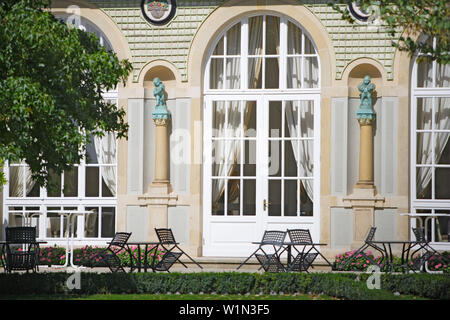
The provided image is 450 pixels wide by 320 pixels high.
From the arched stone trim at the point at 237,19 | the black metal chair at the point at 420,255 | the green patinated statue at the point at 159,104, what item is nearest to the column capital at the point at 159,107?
the green patinated statue at the point at 159,104

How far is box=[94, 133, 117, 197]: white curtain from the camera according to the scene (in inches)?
611

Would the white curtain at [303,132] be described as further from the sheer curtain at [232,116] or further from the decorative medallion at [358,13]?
the decorative medallion at [358,13]

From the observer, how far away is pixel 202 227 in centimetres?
1516

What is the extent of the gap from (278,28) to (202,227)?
3.76 m

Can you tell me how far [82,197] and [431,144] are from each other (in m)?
6.21

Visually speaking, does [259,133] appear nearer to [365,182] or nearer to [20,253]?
[365,182]

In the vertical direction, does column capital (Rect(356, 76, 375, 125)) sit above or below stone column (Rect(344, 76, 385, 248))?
above

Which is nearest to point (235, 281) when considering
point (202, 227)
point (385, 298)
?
point (385, 298)

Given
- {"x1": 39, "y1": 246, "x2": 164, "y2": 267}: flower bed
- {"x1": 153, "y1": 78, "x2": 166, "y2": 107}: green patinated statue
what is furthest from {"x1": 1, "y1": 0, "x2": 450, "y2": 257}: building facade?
{"x1": 39, "y1": 246, "x2": 164, "y2": 267}: flower bed

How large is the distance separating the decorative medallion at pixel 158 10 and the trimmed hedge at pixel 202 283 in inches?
222

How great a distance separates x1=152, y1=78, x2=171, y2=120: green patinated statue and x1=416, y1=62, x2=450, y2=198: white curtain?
4396 mm

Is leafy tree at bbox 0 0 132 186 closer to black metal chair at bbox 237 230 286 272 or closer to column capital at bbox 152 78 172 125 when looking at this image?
black metal chair at bbox 237 230 286 272

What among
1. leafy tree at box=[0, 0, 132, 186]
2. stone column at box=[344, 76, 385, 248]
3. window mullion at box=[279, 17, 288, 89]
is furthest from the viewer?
window mullion at box=[279, 17, 288, 89]

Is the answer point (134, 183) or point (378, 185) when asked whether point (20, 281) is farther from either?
point (378, 185)
